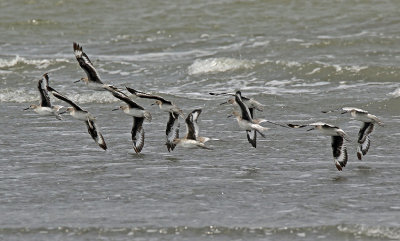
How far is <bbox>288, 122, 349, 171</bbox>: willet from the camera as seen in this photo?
31.7 feet

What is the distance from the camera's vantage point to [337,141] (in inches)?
388

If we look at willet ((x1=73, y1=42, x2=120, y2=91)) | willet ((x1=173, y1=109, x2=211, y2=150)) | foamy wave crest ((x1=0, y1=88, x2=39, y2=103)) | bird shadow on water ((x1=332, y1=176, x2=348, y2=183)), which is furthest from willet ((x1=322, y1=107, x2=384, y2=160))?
foamy wave crest ((x1=0, y1=88, x2=39, y2=103))

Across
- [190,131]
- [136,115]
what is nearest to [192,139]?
[190,131]

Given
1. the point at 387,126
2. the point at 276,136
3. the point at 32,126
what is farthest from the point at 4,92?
the point at 387,126

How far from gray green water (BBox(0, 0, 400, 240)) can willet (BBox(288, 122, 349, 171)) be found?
17 centimetres

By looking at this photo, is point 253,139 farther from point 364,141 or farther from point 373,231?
point 373,231

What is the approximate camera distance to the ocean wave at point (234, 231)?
7.37 meters

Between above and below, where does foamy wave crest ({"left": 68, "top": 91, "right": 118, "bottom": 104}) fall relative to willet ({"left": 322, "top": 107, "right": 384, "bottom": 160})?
below

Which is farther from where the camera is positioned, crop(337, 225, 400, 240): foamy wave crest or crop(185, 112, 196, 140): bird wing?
crop(185, 112, 196, 140): bird wing

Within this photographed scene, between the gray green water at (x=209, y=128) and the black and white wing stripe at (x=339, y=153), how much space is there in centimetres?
14

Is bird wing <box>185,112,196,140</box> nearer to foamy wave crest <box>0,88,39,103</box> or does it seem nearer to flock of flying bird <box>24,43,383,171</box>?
flock of flying bird <box>24,43,383,171</box>

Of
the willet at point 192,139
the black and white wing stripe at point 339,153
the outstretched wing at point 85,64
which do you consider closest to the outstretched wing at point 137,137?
the willet at point 192,139

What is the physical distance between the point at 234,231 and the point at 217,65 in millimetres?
10604

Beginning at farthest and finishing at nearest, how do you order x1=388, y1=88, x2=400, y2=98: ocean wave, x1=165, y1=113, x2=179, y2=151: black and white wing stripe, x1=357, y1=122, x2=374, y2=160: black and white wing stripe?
1. x1=388, y1=88, x2=400, y2=98: ocean wave
2. x1=165, y1=113, x2=179, y2=151: black and white wing stripe
3. x1=357, y1=122, x2=374, y2=160: black and white wing stripe
